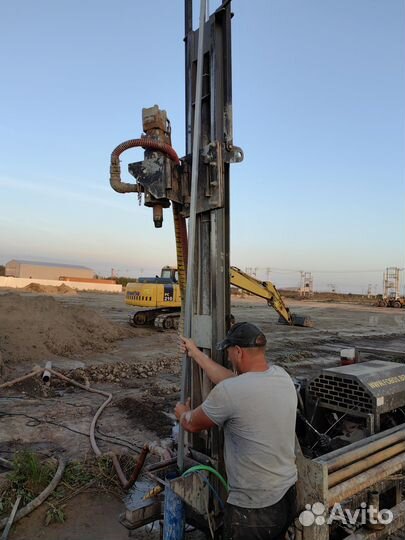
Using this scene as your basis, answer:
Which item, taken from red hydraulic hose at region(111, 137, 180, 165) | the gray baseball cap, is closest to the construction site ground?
the gray baseball cap

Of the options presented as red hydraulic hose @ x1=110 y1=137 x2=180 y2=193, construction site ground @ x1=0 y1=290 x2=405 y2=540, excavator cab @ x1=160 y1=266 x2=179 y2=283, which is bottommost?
construction site ground @ x1=0 y1=290 x2=405 y2=540

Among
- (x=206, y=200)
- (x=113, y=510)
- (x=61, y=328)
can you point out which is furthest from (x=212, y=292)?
(x=61, y=328)

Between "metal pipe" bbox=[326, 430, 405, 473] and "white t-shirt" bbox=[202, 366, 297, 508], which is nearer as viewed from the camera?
"white t-shirt" bbox=[202, 366, 297, 508]

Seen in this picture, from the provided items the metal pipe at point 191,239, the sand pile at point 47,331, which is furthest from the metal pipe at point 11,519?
the sand pile at point 47,331

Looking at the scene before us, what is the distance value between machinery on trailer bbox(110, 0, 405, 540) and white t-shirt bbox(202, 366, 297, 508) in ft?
0.70

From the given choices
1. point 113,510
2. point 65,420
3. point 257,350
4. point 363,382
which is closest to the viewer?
point 257,350

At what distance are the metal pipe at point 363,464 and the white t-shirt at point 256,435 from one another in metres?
0.28

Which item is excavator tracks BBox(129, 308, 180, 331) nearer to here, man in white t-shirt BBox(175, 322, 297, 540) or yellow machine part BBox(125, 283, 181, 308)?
yellow machine part BBox(125, 283, 181, 308)

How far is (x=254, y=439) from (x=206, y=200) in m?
1.60

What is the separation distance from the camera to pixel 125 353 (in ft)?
37.3

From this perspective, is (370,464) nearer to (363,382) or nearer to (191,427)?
(363,382)

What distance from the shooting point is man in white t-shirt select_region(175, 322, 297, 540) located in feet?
7.32

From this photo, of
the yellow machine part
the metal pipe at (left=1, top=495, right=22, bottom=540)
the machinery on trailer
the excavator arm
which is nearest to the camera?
the machinery on trailer

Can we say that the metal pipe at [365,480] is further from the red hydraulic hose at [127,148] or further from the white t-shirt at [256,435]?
the red hydraulic hose at [127,148]
